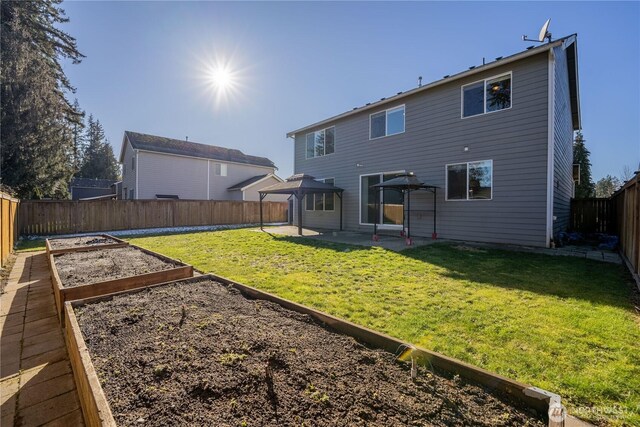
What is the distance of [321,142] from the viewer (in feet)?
43.0

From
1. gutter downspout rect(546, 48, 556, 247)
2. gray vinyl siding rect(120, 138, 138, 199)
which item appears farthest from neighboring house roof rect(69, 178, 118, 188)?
gutter downspout rect(546, 48, 556, 247)

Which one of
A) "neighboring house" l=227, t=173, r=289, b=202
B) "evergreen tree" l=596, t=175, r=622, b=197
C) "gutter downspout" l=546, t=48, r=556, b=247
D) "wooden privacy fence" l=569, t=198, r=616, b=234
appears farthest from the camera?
"evergreen tree" l=596, t=175, r=622, b=197

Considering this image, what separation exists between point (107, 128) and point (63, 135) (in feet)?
137

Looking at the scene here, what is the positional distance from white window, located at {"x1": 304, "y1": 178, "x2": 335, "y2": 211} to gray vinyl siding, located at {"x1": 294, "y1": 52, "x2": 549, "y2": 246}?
1376 millimetres

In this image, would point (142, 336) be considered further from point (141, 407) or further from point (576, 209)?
point (576, 209)

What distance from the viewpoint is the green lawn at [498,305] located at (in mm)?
2045

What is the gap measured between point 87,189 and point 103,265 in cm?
3566

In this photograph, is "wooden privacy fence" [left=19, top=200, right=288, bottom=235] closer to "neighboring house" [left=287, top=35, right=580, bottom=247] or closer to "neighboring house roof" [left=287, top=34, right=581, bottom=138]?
"neighboring house roof" [left=287, top=34, right=581, bottom=138]

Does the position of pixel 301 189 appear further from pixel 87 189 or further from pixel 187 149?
pixel 87 189

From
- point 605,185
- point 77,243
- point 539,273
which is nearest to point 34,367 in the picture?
point 77,243

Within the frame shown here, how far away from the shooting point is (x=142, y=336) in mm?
2299

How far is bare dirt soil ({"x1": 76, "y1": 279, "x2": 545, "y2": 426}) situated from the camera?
4.85ft

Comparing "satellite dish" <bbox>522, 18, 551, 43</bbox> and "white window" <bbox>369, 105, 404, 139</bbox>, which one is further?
"white window" <bbox>369, 105, 404, 139</bbox>

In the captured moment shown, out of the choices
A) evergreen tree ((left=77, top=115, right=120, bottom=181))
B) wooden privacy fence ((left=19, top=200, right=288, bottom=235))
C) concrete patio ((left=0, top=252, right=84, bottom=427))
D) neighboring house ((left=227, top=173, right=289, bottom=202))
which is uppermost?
evergreen tree ((left=77, top=115, right=120, bottom=181))
